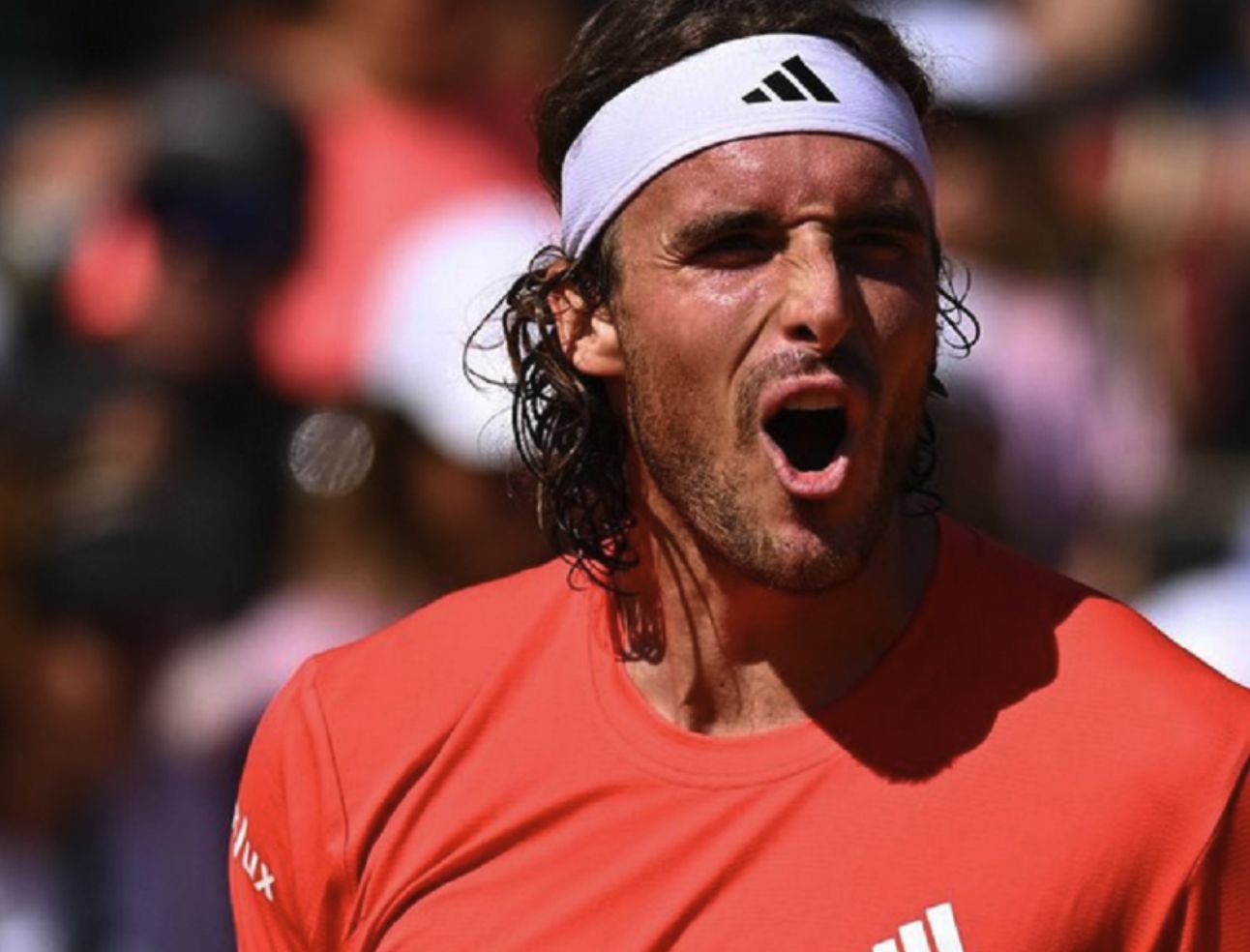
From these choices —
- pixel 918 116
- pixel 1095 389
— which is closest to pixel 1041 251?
pixel 1095 389

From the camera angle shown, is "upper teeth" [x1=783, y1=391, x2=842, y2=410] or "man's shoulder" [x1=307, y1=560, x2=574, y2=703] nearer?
"upper teeth" [x1=783, y1=391, x2=842, y2=410]

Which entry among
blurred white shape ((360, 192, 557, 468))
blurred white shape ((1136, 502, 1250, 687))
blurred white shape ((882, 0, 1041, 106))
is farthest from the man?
blurred white shape ((882, 0, 1041, 106))

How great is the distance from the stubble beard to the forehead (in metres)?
→ 0.21

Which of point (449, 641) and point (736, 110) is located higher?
point (736, 110)

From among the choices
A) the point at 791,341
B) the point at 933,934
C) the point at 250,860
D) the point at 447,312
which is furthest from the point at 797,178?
the point at 447,312

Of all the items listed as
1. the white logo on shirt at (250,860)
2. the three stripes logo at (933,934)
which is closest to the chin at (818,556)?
the three stripes logo at (933,934)

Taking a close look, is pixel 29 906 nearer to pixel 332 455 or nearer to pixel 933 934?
pixel 332 455

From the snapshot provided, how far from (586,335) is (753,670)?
0.47 meters

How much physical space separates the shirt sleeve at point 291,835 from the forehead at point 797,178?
742mm

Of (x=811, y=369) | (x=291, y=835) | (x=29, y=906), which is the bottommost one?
(x=29, y=906)

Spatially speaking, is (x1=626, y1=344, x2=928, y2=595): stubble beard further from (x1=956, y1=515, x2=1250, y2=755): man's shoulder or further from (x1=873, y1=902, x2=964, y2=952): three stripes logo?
(x1=873, y1=902, x2=964, y2=952): three stripes logo

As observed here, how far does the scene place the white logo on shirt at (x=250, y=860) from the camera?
318cm

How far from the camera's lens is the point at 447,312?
17.6ft

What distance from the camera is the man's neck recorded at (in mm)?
2943
